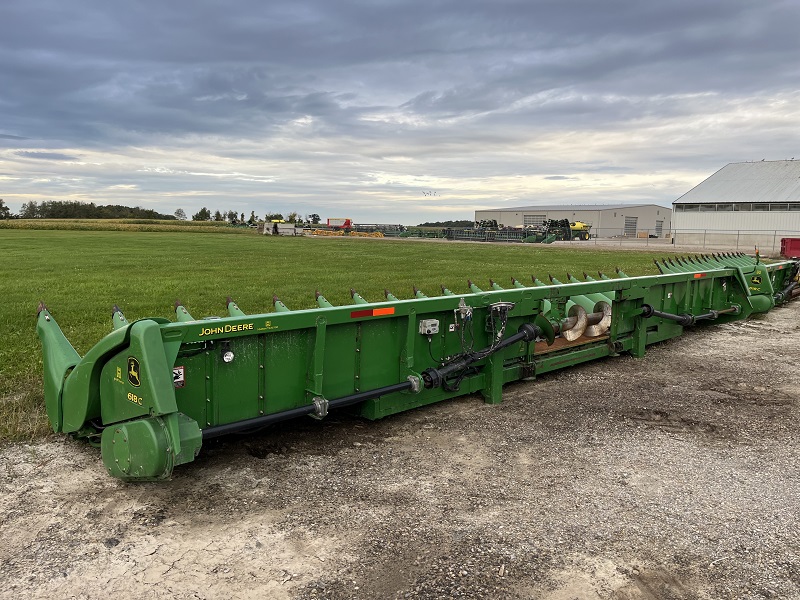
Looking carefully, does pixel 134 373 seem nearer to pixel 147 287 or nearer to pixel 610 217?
pixel 147 287

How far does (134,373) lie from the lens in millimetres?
3428

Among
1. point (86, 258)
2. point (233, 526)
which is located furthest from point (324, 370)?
point (86, 258)

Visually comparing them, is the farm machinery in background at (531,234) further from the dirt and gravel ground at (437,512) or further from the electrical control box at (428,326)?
the dirt and gravel ground at (437,512)

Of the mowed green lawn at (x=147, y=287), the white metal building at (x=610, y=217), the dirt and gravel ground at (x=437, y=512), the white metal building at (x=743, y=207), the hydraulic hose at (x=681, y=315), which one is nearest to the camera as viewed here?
the dirt and gravel ground at (x=437, y=512)

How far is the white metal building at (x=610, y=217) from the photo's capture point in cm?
7438

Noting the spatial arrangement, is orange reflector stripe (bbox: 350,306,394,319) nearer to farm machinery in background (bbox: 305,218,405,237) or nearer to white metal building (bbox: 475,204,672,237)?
farm machinery in background (bbox: 305,218,405,237)

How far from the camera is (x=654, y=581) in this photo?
112 inches

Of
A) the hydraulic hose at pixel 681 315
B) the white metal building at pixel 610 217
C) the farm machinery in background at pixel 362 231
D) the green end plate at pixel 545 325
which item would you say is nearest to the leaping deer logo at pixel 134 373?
the green end plate at pixel 545 325

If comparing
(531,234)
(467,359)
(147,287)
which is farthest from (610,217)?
Answer: (467,359)

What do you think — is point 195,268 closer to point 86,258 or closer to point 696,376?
point 86,258

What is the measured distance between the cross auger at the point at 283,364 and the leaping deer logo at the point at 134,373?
0.01 meters

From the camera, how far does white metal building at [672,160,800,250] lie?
1713 inches

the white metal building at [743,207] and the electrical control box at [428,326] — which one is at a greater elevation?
the white metal building at [743,207]

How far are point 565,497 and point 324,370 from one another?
1840 mm
